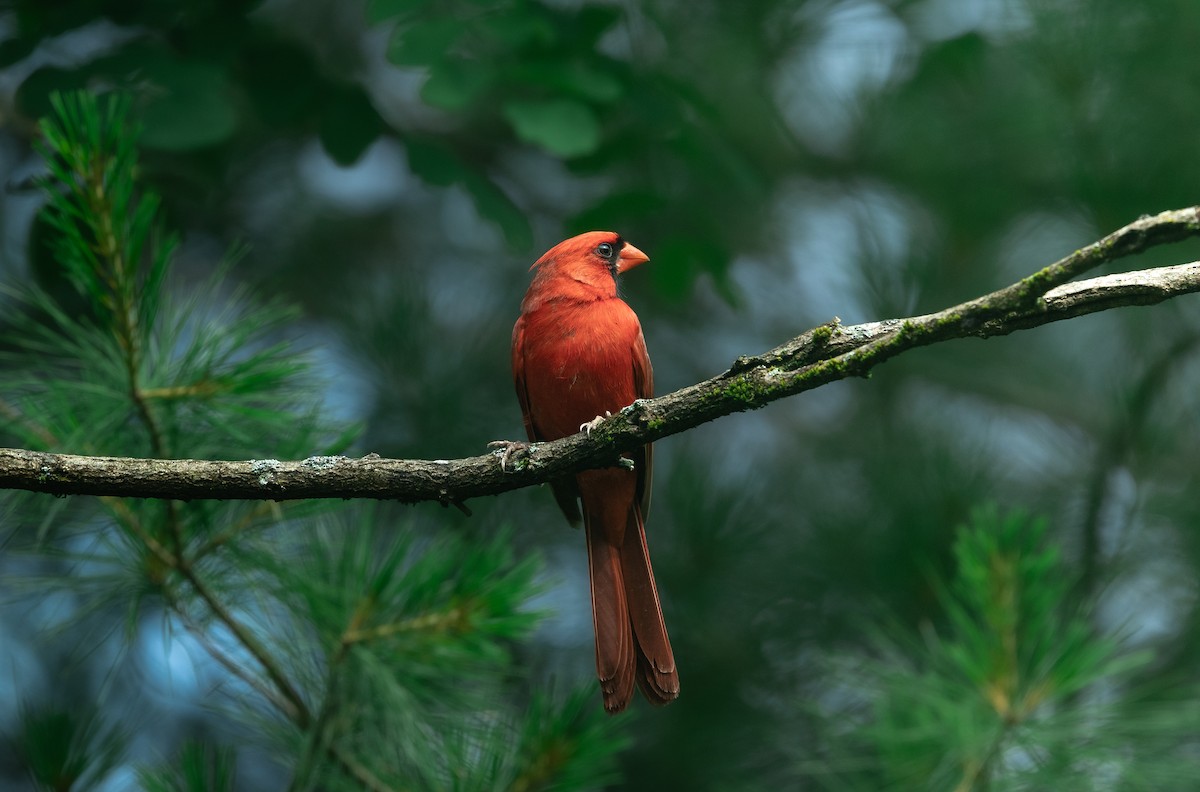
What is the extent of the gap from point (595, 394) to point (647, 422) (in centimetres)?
127

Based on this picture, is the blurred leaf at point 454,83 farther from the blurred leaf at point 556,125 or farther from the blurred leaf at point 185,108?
the blurred leaf at point 185,108

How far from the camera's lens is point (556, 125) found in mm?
3490

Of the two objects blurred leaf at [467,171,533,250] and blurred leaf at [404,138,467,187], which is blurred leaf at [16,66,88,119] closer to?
blurred leaf at [404,138,467,187]

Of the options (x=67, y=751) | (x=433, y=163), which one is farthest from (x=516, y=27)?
(x=67, y=751)

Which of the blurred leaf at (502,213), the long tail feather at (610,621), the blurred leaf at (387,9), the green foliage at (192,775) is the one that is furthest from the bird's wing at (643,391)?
the green foliage at (192,775)

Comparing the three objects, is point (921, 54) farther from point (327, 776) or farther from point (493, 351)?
point (327, 776)

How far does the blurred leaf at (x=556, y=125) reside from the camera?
11.3ft

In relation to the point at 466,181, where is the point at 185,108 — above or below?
below

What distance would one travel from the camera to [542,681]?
16.1ft

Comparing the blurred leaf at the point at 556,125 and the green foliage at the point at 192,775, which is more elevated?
the blurred leaf at the point at 556,125

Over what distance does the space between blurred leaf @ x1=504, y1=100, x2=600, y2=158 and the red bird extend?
61 cm

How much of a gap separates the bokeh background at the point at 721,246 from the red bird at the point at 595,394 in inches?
11.4

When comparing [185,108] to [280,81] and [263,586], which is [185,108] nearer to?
[280,81]

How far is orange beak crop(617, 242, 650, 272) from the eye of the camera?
4.33 m
